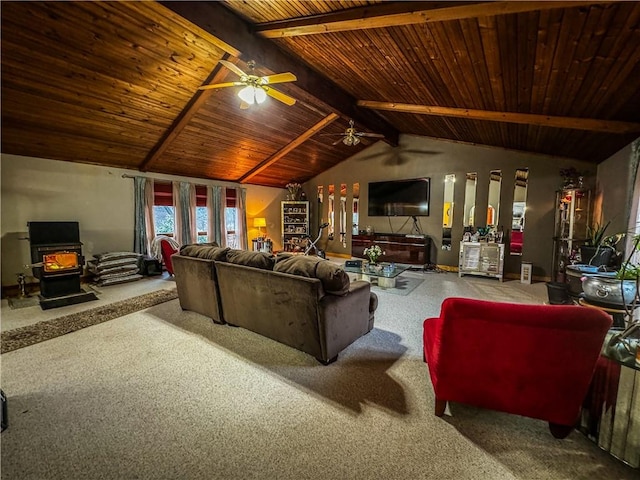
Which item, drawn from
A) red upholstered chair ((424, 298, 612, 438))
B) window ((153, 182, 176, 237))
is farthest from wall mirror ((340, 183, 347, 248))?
red upholstered chair ((424, 298, 612, 438))

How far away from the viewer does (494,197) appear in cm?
618

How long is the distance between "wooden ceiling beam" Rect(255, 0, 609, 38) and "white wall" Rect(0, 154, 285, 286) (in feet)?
15.1

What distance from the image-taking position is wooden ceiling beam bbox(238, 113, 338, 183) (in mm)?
5801

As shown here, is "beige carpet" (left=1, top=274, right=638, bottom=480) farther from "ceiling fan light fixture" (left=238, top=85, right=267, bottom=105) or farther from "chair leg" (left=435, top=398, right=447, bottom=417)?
"ceiling fan light fixture" (left=238, top=85, right=267, bottom=105)

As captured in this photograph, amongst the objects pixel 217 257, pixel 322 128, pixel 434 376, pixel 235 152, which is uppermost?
pixel 322 128

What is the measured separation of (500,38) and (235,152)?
5.42m

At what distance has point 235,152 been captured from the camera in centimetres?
641

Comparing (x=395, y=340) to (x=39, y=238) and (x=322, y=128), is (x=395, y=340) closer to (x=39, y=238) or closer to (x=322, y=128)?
(x=322, y=128)

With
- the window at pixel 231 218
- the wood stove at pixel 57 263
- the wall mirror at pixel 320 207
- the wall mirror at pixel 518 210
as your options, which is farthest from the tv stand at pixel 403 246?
the wood stove at pixel 57 263

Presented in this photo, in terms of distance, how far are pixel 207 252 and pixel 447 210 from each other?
582 cm

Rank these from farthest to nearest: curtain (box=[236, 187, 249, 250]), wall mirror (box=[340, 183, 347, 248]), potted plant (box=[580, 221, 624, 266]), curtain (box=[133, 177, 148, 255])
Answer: wall mirror (box=[340, 183, 347, 248]), curtain (box=[236, 187, 249, 250]), curtain (box=[133, 177, 148, 255]), potted plant (box=[580, 221, 624, 266])

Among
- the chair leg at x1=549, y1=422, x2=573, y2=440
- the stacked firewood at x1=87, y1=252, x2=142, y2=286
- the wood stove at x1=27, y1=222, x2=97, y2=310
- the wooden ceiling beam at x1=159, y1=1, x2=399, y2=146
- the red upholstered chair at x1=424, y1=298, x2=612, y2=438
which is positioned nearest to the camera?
the red upholstered chair at x1=424, y1=298, x2=612, y2=438

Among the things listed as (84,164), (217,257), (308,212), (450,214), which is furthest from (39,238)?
(450,214)

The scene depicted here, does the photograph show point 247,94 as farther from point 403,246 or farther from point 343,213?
point 343,213
